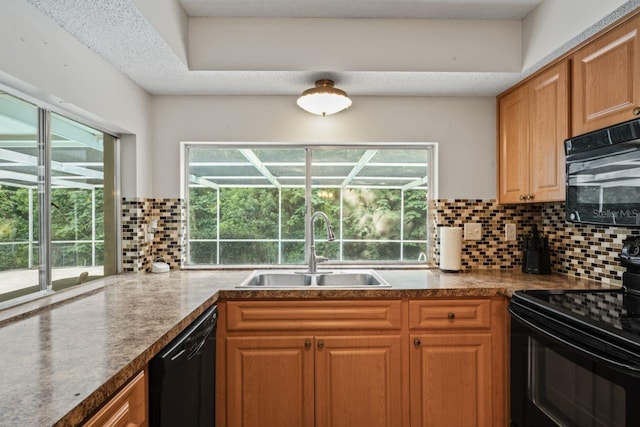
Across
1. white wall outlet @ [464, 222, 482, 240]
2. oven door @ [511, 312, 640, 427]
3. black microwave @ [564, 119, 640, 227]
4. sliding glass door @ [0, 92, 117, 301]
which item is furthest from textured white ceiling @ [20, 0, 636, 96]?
oven door @ [511, 312, 640, 427]

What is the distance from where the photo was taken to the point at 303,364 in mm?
1808

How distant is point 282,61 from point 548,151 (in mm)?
1466

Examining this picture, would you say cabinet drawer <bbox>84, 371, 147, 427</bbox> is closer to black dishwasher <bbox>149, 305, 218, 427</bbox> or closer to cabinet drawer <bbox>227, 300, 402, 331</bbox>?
black dishwasher <bbox>149, 305, 218, 427</bbox>

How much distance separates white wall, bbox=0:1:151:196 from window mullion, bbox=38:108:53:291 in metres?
0.10

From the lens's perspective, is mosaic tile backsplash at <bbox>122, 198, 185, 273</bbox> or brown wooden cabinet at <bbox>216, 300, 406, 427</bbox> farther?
mosaic tile backsplash at <bbox>122, 198, 185, 273</bbox>

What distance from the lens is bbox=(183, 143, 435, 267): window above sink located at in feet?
8.21

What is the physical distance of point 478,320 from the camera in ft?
6.03

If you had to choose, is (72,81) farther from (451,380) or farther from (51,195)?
(451,380)

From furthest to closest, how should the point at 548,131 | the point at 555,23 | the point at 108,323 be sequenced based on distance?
the point at 548,131, the point at 555,23, the point at 108,323

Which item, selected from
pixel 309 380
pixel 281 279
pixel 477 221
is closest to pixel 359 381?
pixel 309 380

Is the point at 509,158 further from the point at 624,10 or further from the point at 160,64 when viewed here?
the point at 160,64

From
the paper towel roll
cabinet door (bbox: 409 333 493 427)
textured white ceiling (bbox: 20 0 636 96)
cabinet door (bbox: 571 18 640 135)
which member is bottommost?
cabinet door (bbox: 409 333 493 427)

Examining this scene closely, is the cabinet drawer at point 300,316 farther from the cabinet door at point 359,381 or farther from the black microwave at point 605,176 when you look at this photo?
the black microwave at point 605,176

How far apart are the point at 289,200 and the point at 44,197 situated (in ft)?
4.46
